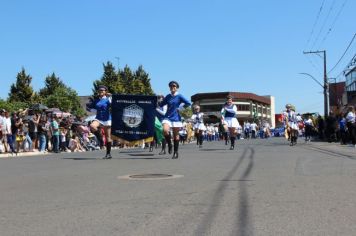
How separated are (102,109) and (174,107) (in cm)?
202

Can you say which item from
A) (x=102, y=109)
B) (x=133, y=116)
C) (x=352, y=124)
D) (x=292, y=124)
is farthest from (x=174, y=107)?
(x=352, y=124)

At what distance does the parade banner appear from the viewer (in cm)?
1619

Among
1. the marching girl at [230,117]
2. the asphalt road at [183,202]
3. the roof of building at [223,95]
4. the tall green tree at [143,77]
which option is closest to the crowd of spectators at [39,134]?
the marching girl at [230,117]

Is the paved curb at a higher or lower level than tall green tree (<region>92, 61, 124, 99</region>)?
lower

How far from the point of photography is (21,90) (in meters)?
86.9

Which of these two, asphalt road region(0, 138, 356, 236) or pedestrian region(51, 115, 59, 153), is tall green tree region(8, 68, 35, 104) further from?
asphalt road region(0, 138, 356, 236)

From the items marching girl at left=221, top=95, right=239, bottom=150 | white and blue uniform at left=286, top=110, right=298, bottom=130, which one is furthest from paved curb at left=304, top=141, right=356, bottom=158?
marching girl at left=221, top=95, right=239, bottom=150

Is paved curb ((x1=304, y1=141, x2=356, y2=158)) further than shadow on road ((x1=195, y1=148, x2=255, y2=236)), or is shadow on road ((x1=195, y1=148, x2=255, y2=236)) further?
paved curb ((x1=304, y1=141, x2=356, y2=158))

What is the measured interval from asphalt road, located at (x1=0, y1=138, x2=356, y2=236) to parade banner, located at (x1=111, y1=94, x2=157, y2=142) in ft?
19.9

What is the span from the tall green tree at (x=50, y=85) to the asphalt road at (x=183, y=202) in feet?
286

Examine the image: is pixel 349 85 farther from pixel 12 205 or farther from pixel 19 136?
pixel 12 205

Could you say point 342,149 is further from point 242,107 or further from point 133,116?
point 242,107

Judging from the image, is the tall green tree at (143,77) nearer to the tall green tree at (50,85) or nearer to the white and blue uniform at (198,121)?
the tall green tree at (50,85)

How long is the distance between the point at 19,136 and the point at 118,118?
7.02m
